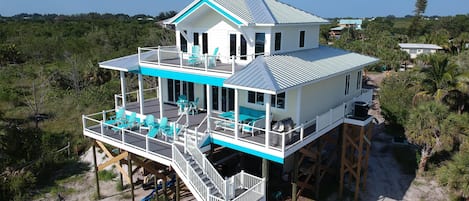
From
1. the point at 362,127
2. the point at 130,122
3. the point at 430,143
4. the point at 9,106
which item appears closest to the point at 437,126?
the point at 430,143

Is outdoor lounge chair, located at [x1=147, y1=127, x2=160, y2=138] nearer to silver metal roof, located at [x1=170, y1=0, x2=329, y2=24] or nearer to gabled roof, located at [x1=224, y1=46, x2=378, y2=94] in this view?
gabled roof, located at [x1=224, y1=46, x2=378, y2=94]

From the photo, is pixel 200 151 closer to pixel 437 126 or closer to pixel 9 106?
pixel 437 126

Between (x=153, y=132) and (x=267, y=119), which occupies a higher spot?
(x=267, y=119)

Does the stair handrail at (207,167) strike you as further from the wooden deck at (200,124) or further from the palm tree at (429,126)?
the palm tree at (429,126)

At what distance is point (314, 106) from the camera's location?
57.2 feet

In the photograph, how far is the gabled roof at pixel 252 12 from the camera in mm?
16855

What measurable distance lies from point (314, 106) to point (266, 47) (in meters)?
3.62

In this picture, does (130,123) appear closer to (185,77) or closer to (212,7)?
(185,77)

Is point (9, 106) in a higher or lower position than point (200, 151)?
lower

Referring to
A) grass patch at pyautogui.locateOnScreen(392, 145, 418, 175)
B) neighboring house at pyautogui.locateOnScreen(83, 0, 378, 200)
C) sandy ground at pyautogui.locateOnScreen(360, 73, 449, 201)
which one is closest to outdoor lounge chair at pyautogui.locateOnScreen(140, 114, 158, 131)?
neighboring house at pyautogui.locateOnScreen(83, 0, 378, 200)

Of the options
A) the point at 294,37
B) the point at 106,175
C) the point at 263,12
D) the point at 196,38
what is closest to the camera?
the point at 263,12

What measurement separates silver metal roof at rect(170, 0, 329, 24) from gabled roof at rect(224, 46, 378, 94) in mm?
1702

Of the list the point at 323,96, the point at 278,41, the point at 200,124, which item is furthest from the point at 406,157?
the point at 200,124

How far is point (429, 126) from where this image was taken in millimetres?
20453
